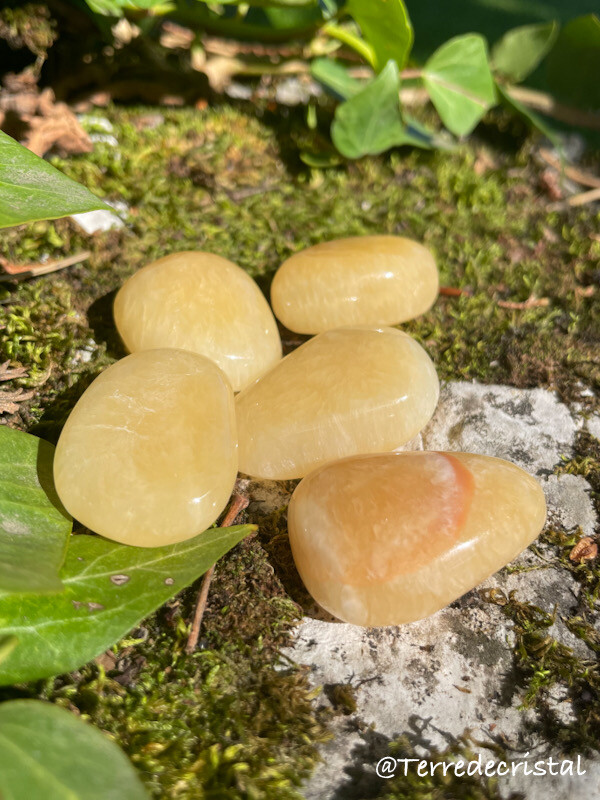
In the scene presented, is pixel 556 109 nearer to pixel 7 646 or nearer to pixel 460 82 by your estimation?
pixel 460 82

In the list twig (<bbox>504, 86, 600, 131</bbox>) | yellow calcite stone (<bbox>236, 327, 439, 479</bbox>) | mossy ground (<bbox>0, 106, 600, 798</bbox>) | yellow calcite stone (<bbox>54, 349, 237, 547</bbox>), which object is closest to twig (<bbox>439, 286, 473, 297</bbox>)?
mossy ground (<bbox>0, 106, 600, 798</bbox>)

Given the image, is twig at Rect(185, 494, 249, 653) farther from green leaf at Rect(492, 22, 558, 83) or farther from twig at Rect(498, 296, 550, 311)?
green leaf at Rect(492, 22, 558, 83)

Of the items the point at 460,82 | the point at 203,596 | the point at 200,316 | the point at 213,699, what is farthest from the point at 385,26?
the point at 213,699

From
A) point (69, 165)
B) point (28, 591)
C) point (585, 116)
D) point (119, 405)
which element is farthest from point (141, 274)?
point (585, 116)

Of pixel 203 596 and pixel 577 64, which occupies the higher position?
pixel 577 64

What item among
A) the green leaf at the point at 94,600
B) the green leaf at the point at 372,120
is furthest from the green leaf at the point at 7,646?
the green leaf at the point at 372,120

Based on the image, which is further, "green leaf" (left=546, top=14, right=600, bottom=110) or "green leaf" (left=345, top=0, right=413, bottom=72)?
"green leaf" (left=546, top=14, right=600, bottom=110)

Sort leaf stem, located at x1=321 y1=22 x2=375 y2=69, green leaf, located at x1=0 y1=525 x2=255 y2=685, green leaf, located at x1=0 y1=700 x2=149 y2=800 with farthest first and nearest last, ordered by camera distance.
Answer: leaf stem, located at x1=321 y1=22 x2=375 y2=69
green leaf, located at x1=0 y1=525 x2=255 y2=685
green leaf, located at x1=0 y1=700 x2=149 y2=800
